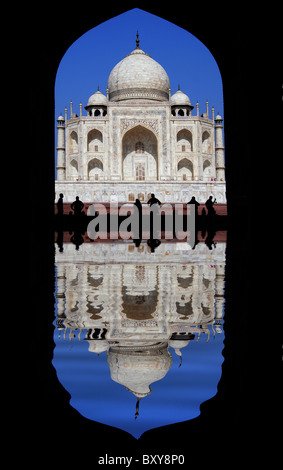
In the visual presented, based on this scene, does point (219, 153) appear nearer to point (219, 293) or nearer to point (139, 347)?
point (219, 293)

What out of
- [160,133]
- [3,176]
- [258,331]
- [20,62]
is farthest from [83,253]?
[160,133]

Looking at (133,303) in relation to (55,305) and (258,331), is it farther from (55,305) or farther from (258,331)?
(258,331)

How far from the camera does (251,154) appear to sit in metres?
6.94

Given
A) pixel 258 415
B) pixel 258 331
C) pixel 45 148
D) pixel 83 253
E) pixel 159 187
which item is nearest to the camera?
pixel 258 415

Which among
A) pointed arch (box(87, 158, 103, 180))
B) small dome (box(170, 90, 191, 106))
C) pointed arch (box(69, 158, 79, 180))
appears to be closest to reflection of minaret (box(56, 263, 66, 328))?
pointed arch (box(87, 158, 103, 180))

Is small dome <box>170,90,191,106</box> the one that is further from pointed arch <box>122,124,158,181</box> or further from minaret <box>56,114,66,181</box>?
minaret <box>56,114,66,181</box>

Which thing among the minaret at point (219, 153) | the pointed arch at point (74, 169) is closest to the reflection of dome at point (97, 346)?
the pointed arch at point (74, 169)

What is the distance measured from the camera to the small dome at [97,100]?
2959 centimetres

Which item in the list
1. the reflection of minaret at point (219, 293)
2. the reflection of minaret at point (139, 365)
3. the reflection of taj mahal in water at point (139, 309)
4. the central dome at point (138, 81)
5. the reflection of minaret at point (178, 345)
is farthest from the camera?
the central dome at point (138, 81)

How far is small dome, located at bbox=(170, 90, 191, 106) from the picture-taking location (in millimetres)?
29728

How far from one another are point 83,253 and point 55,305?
9.39 feet

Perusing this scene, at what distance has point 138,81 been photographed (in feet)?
96.2

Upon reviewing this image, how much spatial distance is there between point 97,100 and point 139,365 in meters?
29.4

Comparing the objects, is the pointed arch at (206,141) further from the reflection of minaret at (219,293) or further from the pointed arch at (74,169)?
the reflection of minaret at (219,293)
